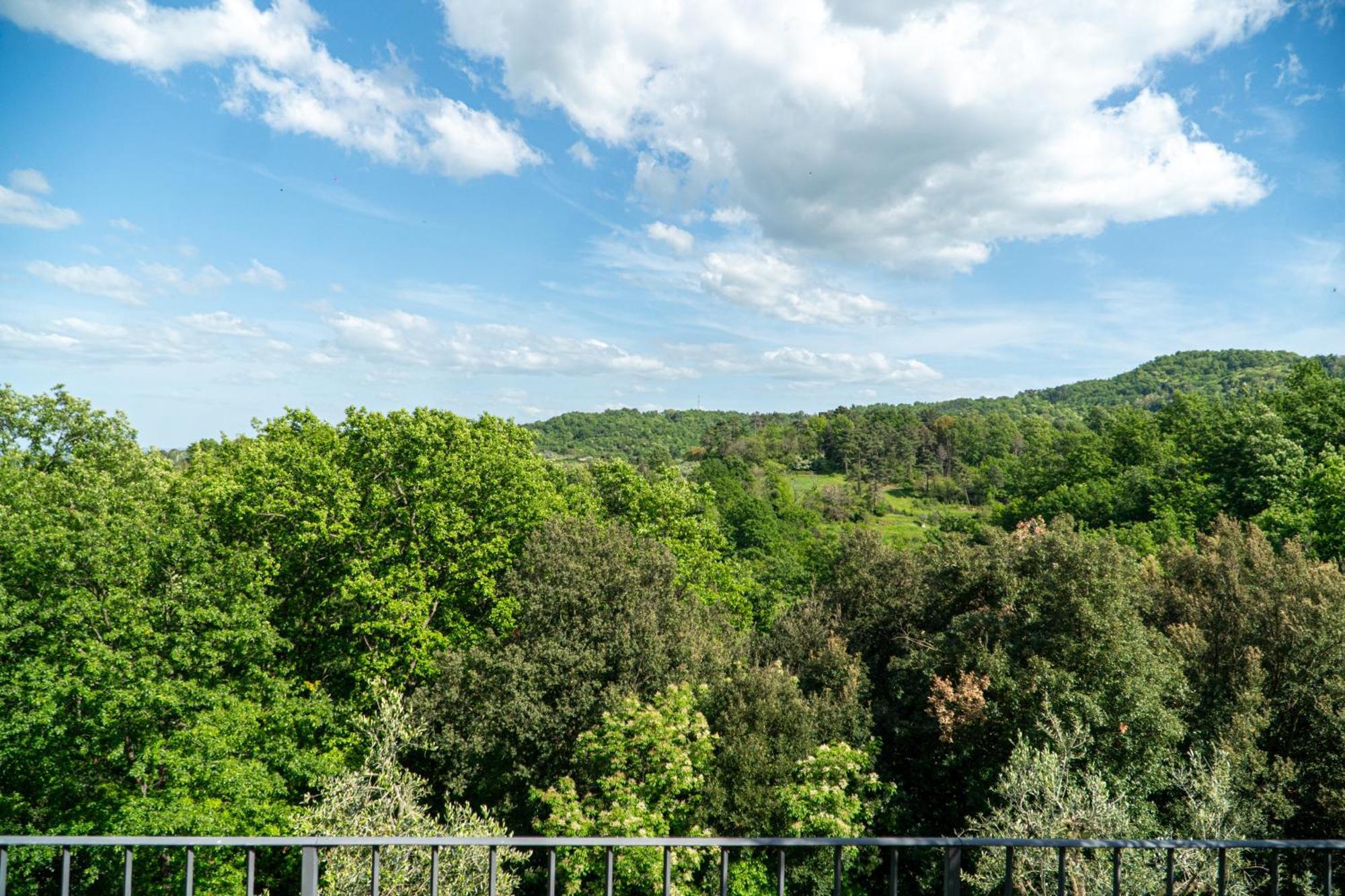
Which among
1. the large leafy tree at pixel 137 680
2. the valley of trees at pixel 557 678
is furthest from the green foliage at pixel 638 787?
the large leafy tree at pixel 137 680

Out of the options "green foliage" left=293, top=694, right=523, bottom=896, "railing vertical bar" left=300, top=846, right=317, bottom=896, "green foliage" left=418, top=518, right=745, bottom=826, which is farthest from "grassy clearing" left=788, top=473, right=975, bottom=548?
"railing vertical bar" left=300, top=846, right=317, bottom=896

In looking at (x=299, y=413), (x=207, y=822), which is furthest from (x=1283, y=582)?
(x=299, y=413)

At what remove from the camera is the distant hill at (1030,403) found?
10294 cm

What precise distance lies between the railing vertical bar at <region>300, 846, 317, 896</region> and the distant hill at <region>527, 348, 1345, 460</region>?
88271mm

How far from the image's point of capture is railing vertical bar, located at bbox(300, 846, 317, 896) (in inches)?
135

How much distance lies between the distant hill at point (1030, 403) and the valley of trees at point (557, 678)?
73.4 metres

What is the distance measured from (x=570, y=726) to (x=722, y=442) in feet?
292

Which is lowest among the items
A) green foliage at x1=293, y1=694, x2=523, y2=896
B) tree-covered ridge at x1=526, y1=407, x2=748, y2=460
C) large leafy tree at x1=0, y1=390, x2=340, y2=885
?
green foliage at x1=293, y1=694, x2=523, y2=896

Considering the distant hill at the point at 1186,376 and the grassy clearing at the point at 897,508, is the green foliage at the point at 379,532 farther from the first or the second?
the distant hill at the point at 1186,376

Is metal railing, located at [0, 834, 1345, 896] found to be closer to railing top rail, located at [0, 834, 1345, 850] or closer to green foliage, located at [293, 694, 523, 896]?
railing top rail, located at [0, 834, 1345, 850]

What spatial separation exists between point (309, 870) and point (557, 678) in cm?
1184

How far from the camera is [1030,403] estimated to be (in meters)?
150

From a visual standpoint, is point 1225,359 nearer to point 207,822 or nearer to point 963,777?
point 963,777

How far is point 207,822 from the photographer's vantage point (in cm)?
1252
